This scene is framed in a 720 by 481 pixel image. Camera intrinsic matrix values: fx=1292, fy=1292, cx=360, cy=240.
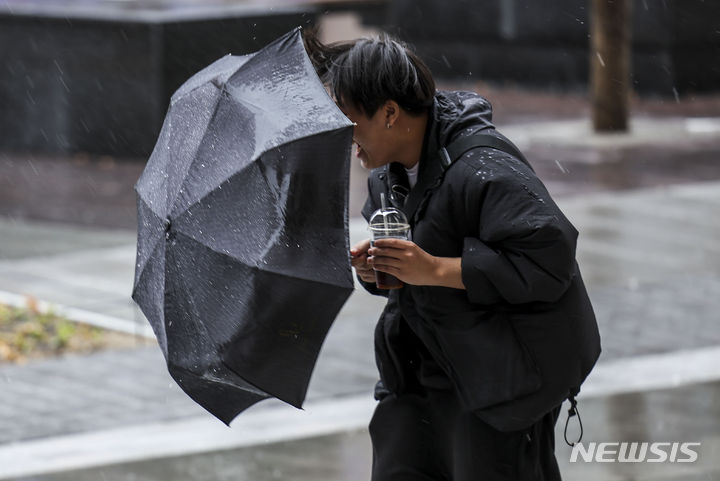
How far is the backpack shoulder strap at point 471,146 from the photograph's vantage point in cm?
345

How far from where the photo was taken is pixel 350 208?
13.0 m

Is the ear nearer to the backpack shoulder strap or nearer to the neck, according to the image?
Answer: the neck

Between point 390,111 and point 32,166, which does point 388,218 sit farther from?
point 32,166

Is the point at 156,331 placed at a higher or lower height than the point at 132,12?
higher

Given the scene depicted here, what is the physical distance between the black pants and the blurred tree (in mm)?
12670

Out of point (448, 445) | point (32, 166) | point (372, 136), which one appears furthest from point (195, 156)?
point (32, 166)

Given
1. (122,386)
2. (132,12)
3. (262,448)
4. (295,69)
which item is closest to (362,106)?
(295,69)

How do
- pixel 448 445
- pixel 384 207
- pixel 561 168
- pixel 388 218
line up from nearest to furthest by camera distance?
pixel 388 218 → pixel 384 207 → pixel 448 445 → pixel 561 168

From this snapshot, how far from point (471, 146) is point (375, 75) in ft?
1.06

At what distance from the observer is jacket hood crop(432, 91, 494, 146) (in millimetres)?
3518

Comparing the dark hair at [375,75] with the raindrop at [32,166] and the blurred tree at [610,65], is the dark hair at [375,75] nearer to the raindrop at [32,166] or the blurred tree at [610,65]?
the raindrop at [32,166]

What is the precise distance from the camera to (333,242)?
3.32 metres

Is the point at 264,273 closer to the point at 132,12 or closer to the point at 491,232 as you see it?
the point at 491,232

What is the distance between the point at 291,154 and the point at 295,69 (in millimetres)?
274
